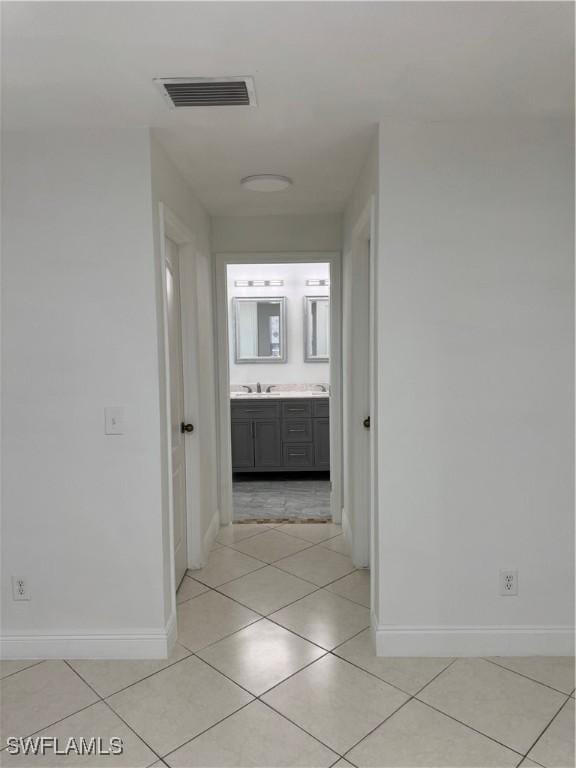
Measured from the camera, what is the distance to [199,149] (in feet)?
8.55

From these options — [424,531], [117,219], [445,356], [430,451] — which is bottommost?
[424,531]

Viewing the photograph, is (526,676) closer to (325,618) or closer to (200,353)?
(325,618)

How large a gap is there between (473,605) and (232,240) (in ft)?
9.43

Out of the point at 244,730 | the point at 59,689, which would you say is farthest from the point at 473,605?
the point at 59,689

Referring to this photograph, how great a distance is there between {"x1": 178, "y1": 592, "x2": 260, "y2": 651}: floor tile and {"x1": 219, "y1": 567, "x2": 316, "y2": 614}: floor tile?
0.08 metres

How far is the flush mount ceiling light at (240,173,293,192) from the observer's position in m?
3.03

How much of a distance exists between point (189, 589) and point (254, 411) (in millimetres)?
2502

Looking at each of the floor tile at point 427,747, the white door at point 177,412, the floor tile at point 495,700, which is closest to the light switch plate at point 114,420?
the white door at point 177,412

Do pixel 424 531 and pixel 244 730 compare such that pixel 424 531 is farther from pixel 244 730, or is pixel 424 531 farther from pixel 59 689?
pixel 59 689

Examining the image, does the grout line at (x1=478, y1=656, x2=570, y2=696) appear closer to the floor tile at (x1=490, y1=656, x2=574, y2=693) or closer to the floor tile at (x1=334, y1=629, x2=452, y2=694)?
the floor tile at (x1=490, y1=656, x2=574, y2=693)

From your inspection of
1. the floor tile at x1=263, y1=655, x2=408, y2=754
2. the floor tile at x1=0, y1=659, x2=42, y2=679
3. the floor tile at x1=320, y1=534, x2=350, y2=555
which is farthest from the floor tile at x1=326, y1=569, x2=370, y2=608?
the floor tile at x1=0, y1=659, x2=42, y2=679

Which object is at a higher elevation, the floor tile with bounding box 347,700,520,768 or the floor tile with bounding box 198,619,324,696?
the floor tile with bounding box 347,700,520,768

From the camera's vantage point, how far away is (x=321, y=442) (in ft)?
18.2

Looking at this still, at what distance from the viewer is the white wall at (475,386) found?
2350 millimetres
